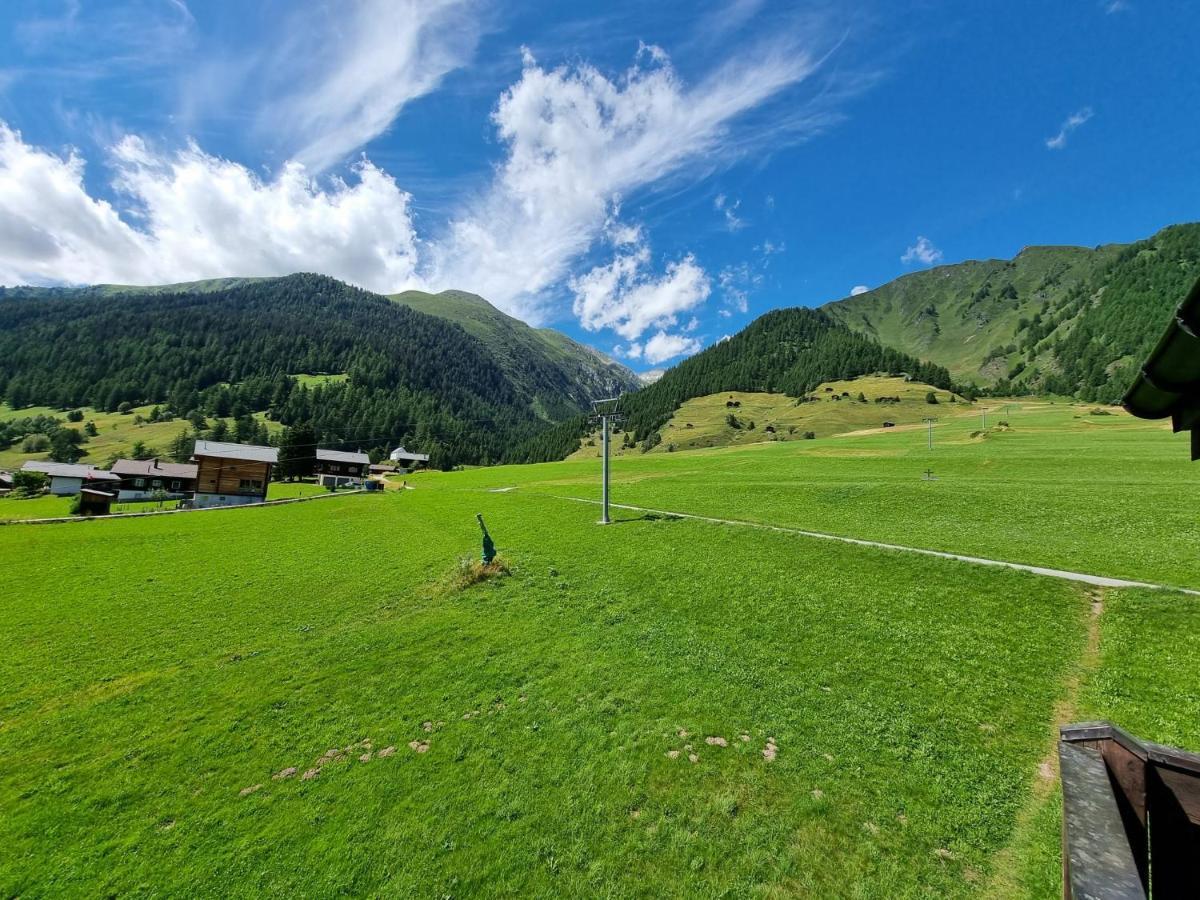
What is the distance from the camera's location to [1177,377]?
492cm

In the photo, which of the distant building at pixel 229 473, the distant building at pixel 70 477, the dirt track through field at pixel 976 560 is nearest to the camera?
the dirt track through field at pixel 976 560

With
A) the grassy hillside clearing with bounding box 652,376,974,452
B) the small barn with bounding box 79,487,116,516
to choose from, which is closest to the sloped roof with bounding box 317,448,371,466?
the small barn with bounding box 79,487,116,516

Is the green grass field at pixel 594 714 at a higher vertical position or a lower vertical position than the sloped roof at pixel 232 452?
lower

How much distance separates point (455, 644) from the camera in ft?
59.9

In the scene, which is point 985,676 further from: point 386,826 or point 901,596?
point 386,826

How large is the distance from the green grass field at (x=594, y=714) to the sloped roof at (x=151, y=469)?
102m

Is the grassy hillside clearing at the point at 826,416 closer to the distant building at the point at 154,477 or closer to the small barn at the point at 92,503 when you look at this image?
the distant building at the point at 154,477

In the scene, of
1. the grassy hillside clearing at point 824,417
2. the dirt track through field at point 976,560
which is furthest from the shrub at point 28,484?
the grassy hillside clearing at point 824,417

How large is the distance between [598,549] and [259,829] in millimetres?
23105

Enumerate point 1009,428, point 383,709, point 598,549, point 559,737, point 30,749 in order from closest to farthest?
point 559,737 → point 30,749 → point 383,709 → point 598,549 → point 1009,428

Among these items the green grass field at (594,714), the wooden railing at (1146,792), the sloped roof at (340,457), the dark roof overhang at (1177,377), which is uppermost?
the dark roof overhang at (1177,377)

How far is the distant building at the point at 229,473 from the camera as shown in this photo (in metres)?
73.5

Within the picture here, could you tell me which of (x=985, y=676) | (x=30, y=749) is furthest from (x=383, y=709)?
(x=985, y=676)

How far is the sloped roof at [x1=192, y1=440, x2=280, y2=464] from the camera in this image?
7312 cm
